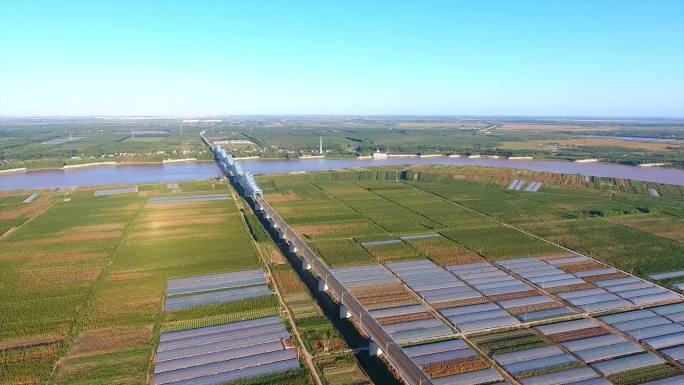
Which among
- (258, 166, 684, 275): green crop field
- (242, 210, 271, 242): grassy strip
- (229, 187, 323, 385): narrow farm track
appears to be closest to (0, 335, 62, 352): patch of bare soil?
(229, 187, 323, 385): narrow farm track

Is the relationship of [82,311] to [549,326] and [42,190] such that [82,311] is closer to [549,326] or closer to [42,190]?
[549,326]

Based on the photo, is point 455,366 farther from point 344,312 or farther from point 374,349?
point 344,312

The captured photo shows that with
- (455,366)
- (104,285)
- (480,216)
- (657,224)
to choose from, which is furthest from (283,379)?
(657,224)

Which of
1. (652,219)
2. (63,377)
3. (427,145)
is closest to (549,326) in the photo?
(63,377)

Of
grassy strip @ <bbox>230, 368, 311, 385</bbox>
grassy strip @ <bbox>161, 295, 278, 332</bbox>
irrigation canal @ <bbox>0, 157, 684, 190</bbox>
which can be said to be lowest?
grassy strip @ <bbox>230, 368, 311, 385</bbox>

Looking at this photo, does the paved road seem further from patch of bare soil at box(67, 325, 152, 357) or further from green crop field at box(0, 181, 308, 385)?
patch of bare soil at box(67, 325, 152, 357)

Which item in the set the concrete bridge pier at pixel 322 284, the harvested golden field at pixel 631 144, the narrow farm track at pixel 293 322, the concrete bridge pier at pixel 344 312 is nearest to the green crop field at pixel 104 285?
the narrow farm track at pixel 293 322

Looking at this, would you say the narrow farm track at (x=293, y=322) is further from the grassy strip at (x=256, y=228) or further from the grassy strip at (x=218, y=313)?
the grassy strip at (x=218, y=313)
